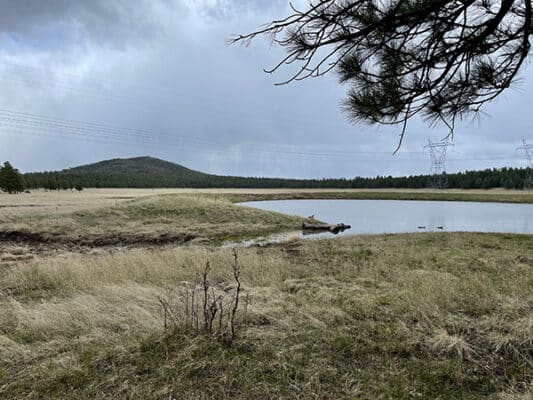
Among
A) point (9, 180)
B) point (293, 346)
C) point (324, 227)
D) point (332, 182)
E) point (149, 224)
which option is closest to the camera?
point (293, 346)

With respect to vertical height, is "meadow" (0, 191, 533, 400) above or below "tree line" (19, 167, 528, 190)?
below

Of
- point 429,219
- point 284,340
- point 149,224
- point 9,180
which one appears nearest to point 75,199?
point 149,224

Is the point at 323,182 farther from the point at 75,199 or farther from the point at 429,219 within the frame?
the point at 75,199

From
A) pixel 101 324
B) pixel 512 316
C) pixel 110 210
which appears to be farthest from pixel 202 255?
pixel 110 210

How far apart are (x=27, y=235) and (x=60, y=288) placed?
17.6 metres

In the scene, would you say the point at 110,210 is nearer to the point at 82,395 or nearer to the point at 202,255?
the point at 202,255

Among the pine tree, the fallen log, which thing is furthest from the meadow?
the pine tree

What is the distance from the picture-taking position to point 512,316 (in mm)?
3994

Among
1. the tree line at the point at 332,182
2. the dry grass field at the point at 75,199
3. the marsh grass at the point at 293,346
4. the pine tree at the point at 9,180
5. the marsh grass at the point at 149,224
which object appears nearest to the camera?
the marsh grass at the point at 293,346

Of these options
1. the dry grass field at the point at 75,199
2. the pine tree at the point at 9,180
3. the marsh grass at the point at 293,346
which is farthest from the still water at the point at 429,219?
the pine tree at the point at 9,180

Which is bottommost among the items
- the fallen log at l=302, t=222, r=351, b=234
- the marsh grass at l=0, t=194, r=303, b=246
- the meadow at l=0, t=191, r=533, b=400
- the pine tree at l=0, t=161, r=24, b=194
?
the fallen log at l=302, t=222, r=351, b=234

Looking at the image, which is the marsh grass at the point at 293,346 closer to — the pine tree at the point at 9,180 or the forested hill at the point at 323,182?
the pine tree at the point at 9,180

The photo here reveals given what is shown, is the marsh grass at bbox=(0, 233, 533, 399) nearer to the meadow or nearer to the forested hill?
the meadow

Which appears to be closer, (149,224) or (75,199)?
(149,224)
